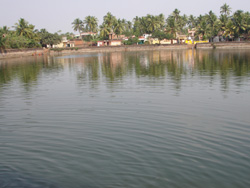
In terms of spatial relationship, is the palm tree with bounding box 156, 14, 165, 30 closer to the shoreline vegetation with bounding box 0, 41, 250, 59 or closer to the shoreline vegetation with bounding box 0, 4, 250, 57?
the shoreline vegetation with bounding box 0, 4, 250, 57

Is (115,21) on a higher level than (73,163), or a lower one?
higher

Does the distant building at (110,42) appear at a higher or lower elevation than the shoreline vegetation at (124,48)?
higher

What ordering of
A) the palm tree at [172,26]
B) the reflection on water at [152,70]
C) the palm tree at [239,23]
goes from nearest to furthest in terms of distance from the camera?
the reflection on water at [152,70], the palm tree at [239,23], the palm tree at [172,26]

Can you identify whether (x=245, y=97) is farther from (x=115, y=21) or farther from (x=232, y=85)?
(x=115, y=21)

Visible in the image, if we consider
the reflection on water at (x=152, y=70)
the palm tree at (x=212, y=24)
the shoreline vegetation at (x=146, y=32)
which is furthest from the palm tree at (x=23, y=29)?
the palm tree at (x=212, y=24)

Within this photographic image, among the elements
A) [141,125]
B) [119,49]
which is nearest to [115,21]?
[119,49]

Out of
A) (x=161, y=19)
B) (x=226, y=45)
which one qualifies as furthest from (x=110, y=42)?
(x=226, y=45)

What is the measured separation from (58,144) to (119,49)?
100797mm

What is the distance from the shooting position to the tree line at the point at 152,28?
293ft

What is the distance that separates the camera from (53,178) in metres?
7.24

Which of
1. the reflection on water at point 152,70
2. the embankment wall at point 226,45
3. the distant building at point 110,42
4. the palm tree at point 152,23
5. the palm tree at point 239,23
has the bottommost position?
the reflection on water at point 152,70

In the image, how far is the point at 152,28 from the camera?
12150 centimetres

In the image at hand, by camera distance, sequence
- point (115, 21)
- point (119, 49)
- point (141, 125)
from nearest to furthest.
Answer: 1. point (141, 125)
2. point (119, 49)
3. point (115, 21)

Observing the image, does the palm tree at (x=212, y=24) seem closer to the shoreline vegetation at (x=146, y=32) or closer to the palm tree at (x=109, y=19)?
the shoreline vegetation at (x=146, y=32)
